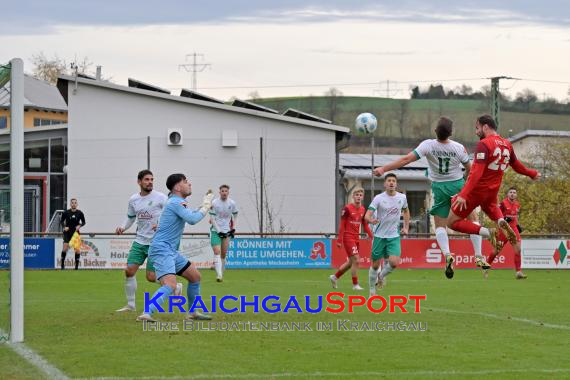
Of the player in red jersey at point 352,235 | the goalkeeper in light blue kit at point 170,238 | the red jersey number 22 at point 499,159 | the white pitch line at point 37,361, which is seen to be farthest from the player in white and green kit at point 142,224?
the player in red jersey at point 352,235

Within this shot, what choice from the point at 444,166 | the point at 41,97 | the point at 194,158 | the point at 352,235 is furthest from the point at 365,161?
the point at 444,166

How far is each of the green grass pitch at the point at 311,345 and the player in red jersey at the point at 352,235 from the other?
2.65 meters

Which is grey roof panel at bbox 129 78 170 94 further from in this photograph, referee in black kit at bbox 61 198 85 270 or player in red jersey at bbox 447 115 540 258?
player in red jersey at bbox 447 115 540 258

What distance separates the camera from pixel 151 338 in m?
11.8

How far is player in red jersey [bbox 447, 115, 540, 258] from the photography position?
513 inches

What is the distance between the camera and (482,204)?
13.6m

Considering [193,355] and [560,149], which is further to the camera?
[560,149]

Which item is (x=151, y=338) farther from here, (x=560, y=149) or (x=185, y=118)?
(x=560, y=149)

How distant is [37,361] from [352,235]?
37.0 ft

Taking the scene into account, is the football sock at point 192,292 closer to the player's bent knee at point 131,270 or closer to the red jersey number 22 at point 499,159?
the player's bent knee at point 131,270

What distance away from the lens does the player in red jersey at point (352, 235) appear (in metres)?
20.4

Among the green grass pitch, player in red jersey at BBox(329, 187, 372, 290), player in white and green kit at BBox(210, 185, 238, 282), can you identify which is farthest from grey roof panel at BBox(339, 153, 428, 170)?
the green grass pitch

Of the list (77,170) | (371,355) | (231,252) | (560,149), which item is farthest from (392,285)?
(560,149)

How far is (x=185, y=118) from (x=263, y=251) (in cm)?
1073
